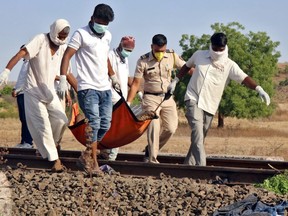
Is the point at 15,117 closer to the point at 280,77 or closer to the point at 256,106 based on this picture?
the point at 256,106

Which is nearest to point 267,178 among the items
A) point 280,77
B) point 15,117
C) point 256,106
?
point 256,106

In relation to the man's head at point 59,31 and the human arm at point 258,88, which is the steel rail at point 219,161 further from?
the man's head at point 59,31

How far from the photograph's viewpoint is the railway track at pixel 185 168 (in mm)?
9398

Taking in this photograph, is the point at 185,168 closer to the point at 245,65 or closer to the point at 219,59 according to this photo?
the point at 219,59

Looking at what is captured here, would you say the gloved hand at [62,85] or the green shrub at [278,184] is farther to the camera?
the gloved hand at [62,85]

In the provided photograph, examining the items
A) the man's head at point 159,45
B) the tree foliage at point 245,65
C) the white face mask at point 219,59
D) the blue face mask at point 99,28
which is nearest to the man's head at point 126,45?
the man's head at point 159,45

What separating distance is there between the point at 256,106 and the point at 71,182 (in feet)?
76.0

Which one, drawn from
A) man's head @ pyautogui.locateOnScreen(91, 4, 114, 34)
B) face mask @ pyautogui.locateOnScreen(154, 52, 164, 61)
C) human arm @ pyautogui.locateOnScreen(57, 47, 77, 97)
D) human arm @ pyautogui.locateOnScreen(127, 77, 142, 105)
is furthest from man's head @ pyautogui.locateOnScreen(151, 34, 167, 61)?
human arm @ pyautogui.locateOnScreen(57, 47, 77, 97)

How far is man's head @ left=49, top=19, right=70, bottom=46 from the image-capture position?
33.6ft

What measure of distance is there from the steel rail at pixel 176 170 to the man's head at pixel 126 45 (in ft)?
7.77

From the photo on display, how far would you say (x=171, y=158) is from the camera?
12.1 m

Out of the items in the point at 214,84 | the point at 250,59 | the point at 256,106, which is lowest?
the point at 256,106

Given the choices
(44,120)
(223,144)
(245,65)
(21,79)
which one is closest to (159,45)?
(44,120)

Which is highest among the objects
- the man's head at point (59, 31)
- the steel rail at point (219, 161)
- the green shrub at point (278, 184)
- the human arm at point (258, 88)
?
the man's head at point (59, 31)
